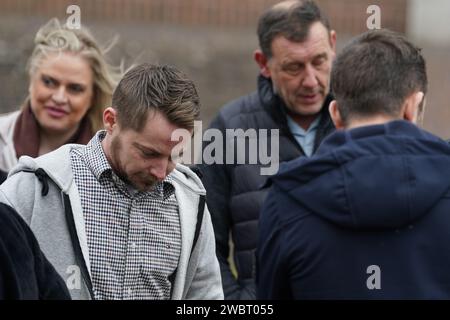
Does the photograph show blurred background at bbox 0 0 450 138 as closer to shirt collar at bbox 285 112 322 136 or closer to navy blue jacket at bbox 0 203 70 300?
shirt collar at bbox 285 112 322 136

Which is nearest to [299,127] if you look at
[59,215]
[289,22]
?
[289,22]

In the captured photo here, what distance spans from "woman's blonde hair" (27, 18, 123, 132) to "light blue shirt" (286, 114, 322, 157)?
92cm

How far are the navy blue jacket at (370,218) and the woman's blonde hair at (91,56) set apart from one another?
240 cm

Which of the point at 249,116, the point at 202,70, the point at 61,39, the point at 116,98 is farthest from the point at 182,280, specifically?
the point at 202,70

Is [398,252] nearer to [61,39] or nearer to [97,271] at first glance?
[97,271]

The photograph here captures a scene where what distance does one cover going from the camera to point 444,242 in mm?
3318

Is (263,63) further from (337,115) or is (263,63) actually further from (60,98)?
(337,115)

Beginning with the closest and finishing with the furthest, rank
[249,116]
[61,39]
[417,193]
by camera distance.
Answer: [417,193] → [249,116] → [61,39]

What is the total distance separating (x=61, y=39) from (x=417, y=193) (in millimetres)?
2875

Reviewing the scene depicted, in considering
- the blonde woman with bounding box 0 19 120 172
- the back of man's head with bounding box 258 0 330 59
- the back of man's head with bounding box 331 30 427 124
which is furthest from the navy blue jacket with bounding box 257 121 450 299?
the blonde woman with bounding box 0 19 120 172

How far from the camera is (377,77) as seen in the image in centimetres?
344

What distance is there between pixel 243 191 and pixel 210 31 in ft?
19.8

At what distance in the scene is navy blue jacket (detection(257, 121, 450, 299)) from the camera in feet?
10.7

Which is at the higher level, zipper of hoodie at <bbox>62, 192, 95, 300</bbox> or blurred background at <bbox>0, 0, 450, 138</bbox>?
blurred background at <bbox>0, 0, 450, 138</bbox>
